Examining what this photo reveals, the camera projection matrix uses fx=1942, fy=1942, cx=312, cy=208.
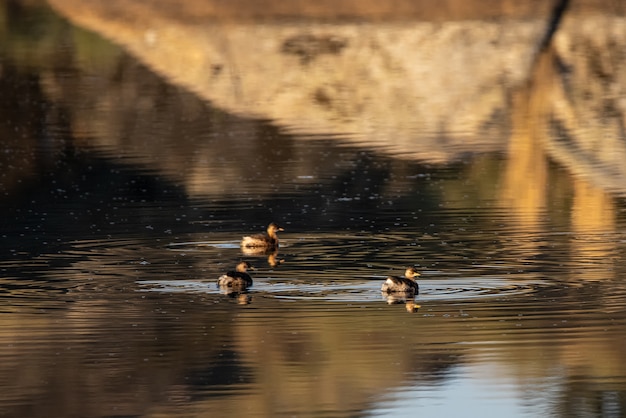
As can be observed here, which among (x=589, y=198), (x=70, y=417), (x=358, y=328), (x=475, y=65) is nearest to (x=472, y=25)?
(x=475, y=65)

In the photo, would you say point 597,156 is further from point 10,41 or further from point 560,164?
point 10,41

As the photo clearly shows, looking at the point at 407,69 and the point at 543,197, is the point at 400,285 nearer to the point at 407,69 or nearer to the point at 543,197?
the point at 543,197

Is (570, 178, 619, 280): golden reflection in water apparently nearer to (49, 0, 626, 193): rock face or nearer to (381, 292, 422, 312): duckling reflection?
(49, 0, 626, 193): rock face

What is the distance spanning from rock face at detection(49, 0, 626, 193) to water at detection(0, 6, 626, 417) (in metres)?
1.84

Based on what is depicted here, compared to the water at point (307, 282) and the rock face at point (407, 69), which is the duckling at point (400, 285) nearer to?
the water at point (307, 282)

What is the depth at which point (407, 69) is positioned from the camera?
5072 cm

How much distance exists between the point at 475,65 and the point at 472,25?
14.9 ft

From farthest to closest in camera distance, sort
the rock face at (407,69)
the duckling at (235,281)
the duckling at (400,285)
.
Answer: the rock face at (407,69) < the duckling at (235,281) < the duckling at (400,285)

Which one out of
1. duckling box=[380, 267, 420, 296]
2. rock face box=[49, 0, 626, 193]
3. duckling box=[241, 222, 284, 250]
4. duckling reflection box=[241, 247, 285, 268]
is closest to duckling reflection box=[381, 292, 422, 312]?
duckling box=[380, 267, 420, 296]

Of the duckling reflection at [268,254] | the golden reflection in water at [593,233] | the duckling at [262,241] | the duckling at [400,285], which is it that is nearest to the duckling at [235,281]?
the duckling at [400,285]

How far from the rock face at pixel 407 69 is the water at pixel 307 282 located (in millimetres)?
1840

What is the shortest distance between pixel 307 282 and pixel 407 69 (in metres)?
29.0

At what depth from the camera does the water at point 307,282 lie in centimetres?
1733

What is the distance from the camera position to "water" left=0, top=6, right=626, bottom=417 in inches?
682
